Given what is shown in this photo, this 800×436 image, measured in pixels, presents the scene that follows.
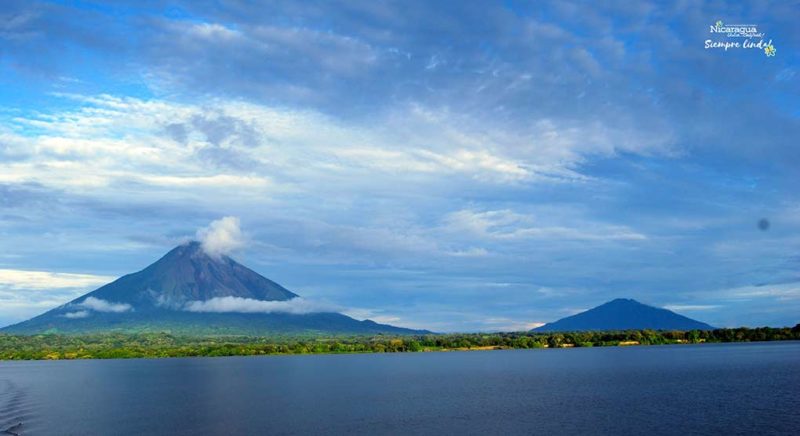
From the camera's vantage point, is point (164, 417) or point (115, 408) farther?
point (115, 408)

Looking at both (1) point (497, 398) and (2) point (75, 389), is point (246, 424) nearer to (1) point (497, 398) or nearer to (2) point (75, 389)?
(1) point (497, 398)

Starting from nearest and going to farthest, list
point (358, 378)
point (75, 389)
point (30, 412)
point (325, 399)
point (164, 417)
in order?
point (164, 417)
point (30, 412)
point (325, 399)
point (75, 389)
point (358, 378)

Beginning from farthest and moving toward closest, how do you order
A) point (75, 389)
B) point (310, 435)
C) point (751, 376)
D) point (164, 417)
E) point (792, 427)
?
point (75, 389)
point (751, 376)
point (164, 417)
point (310, 435)
point (792, 427)

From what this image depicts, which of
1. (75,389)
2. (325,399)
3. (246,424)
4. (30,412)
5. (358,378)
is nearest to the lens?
(246,424)

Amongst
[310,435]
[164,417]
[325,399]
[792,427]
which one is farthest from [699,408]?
[164,417]

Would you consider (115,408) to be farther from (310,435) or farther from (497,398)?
(497,398)

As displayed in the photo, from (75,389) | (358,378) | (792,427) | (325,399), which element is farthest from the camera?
(358,378)

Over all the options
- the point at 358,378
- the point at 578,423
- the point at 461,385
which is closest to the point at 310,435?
the point at 578,423

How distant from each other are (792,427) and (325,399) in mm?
61373

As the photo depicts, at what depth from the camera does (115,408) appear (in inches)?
3693

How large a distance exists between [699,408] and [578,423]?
18366mm

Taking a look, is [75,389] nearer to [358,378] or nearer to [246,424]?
[358,378]

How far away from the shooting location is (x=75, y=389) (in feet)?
422

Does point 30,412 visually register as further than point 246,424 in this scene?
Yes
